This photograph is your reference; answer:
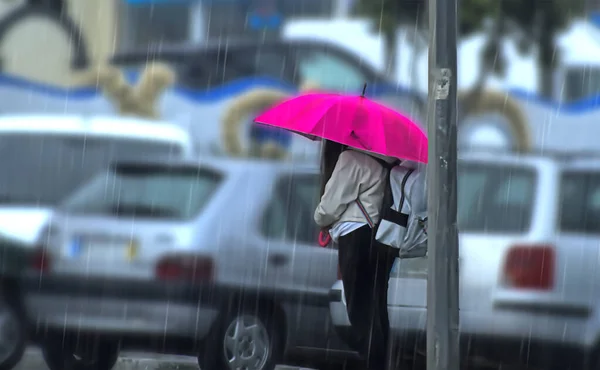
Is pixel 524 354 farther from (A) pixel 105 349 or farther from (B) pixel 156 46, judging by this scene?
(B) pixel 156 46

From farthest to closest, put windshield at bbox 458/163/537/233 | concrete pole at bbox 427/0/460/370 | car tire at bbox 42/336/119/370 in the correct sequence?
car tire at bbox 42/336/119/370, windshield at bbox 458/163/537/233, concrete pole at bbox 427/0/460/370

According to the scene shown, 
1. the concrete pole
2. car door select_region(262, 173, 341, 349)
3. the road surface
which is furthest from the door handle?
the concrete pole

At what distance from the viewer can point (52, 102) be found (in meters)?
8.27

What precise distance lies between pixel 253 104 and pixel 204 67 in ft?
1.73

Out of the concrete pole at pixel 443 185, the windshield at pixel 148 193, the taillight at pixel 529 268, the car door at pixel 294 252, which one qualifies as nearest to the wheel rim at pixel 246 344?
the car door at pixel 294 252

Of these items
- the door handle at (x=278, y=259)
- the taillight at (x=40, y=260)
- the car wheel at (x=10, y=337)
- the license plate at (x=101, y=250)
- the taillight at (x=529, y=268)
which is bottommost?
the car wheel at (x=10, y=337)

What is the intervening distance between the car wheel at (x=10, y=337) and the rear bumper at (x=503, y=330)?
1942 mm

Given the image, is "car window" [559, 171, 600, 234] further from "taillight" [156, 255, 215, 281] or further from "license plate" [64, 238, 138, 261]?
"license plate" [64, 238, 138, 261]

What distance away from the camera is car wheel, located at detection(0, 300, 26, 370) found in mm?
6715

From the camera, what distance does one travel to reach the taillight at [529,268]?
6566mm

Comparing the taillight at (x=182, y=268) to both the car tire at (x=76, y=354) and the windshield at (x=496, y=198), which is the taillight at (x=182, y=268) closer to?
the car tire at (x=76, y=354)

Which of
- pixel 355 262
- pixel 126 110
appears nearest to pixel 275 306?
pixel 355 262

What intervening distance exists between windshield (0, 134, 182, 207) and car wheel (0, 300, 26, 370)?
32.4 inches

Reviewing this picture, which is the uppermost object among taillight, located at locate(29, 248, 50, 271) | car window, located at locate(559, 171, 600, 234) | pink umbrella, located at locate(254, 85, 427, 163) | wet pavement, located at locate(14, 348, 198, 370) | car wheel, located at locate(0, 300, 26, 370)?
pink umbrella, located at locate(254, 85, 427, 163)
